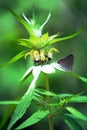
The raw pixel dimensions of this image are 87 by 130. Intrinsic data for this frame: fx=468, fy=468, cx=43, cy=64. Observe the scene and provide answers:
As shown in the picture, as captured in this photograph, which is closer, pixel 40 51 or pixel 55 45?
pixel 40 51

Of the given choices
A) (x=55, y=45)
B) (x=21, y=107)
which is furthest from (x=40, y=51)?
(x=55, y=45)

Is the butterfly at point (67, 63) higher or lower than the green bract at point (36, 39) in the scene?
lower

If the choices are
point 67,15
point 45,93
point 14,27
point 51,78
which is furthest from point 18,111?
point 67,15

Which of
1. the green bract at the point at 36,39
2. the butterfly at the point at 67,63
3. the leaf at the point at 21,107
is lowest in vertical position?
the leaf at the point at 21,107

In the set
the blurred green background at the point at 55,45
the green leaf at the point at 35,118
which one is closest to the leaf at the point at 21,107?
the green leaf at the point at 35,118

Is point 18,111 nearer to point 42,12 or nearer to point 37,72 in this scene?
point 37,72

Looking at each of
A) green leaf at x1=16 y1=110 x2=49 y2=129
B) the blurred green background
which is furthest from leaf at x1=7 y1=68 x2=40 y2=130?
the blurred green background

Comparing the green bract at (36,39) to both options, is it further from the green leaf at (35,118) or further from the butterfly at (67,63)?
the green leaf at (35,118)

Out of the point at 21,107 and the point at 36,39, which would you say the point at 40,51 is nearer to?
the point at 36,39
